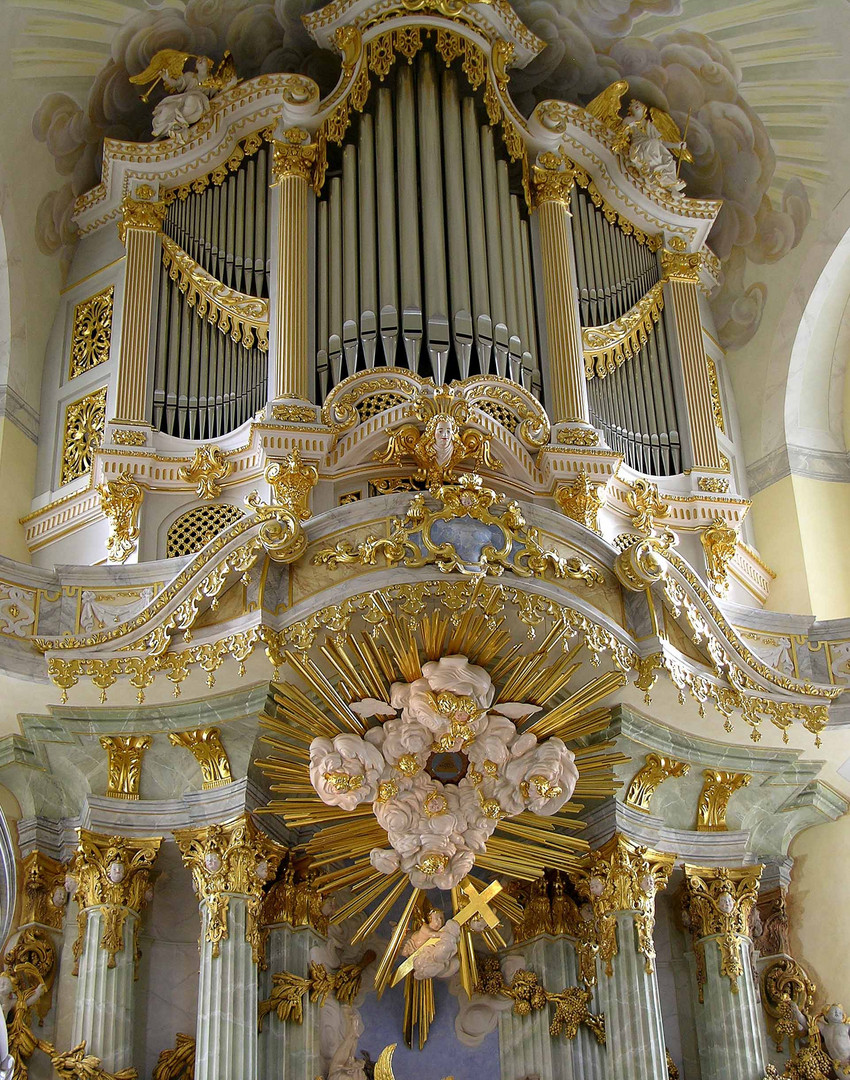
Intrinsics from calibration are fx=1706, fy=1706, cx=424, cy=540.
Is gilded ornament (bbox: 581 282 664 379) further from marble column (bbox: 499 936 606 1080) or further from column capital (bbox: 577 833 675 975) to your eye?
marble column (bbox: 499 936 606 1080)

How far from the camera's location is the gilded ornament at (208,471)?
13633 mm

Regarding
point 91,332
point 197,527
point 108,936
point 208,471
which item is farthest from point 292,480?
point 108,936

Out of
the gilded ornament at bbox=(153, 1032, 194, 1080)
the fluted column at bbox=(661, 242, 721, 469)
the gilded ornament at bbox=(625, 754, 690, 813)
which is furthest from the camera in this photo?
the fluted column at bbox=(661, 242, 721, 469)

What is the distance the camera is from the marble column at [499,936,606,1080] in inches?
499

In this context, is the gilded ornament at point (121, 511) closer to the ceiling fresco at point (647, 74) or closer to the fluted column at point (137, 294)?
the fluted column at point (137, 294)

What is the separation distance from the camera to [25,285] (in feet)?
49.9

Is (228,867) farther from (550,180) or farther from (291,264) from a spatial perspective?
(550,180)

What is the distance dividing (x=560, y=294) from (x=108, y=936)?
6.59m

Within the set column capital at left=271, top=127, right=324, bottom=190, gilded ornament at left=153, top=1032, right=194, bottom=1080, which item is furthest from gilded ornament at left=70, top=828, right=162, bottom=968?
column capital at left=271, top=127, right=324, bottom=190

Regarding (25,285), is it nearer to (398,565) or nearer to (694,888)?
(398,565)

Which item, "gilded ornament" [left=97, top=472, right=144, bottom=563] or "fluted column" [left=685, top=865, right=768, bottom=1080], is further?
"gilded ornament" [left=97, top=472, right=144, bottom=563]

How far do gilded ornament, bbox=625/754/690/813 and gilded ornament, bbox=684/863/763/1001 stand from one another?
28.5 inches

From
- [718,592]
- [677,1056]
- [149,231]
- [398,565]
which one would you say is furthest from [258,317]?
[677,1056]

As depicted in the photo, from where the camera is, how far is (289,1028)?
12.4 m
